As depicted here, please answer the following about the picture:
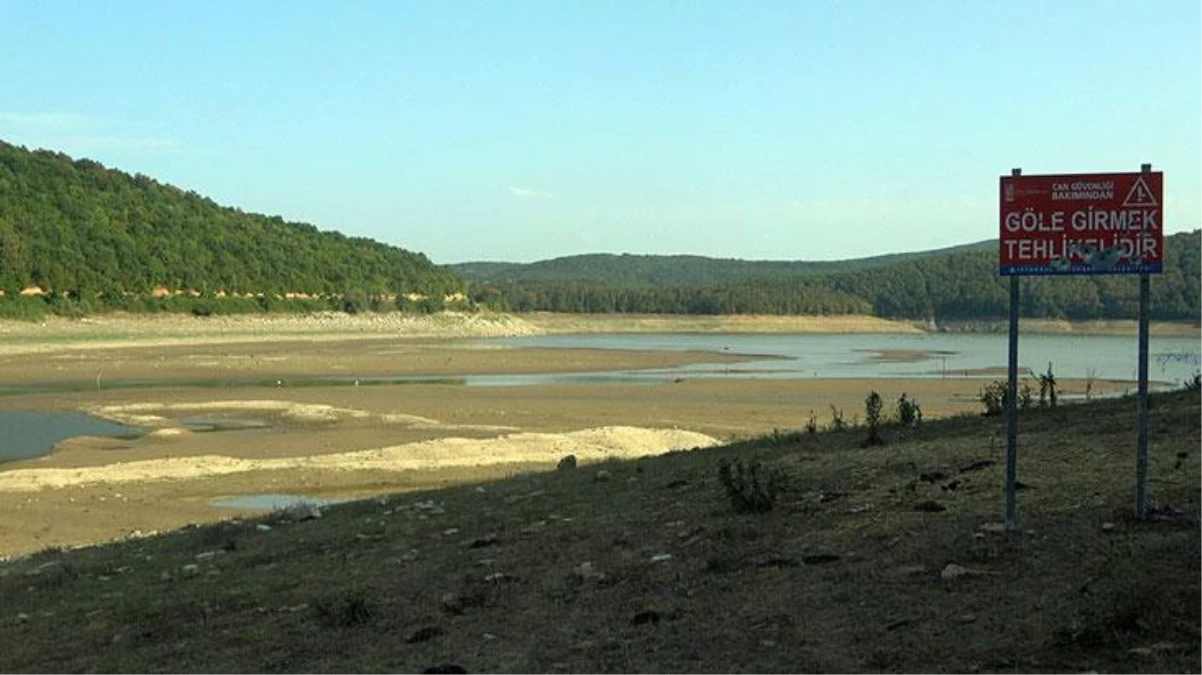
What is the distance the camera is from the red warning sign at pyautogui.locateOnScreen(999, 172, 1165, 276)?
7363 mm

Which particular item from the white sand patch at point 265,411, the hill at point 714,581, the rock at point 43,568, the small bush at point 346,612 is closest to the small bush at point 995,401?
the hill at point 714,581

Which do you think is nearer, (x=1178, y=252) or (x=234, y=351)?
(x=234, y=351)

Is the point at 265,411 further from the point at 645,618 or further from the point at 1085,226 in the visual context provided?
the point at 1085,226

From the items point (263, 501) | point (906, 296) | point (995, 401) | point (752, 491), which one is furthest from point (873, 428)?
point (906, 296)

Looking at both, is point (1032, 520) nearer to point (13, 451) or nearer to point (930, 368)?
point (13, 451)

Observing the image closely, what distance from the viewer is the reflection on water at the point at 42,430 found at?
98.5 feet

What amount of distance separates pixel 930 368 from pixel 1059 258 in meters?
60.5

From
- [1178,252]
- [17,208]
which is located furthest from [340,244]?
[1178,252]

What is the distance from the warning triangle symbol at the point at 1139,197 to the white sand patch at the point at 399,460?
50.2 ft

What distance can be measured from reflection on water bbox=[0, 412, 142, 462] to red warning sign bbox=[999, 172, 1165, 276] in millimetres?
25857

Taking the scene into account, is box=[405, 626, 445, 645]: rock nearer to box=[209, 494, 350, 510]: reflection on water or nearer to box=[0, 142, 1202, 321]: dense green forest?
box=[209, 494, 350, 510]: reflection on water

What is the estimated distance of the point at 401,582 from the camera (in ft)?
30.5

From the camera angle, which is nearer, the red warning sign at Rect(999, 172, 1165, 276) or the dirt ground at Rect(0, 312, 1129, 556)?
the red warning sign at Rect(999, 172, 1165, 276)

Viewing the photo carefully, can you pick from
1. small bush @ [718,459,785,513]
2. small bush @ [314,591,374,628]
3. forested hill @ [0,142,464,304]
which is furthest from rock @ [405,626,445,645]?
forested hill @ [0,142,464,304]
